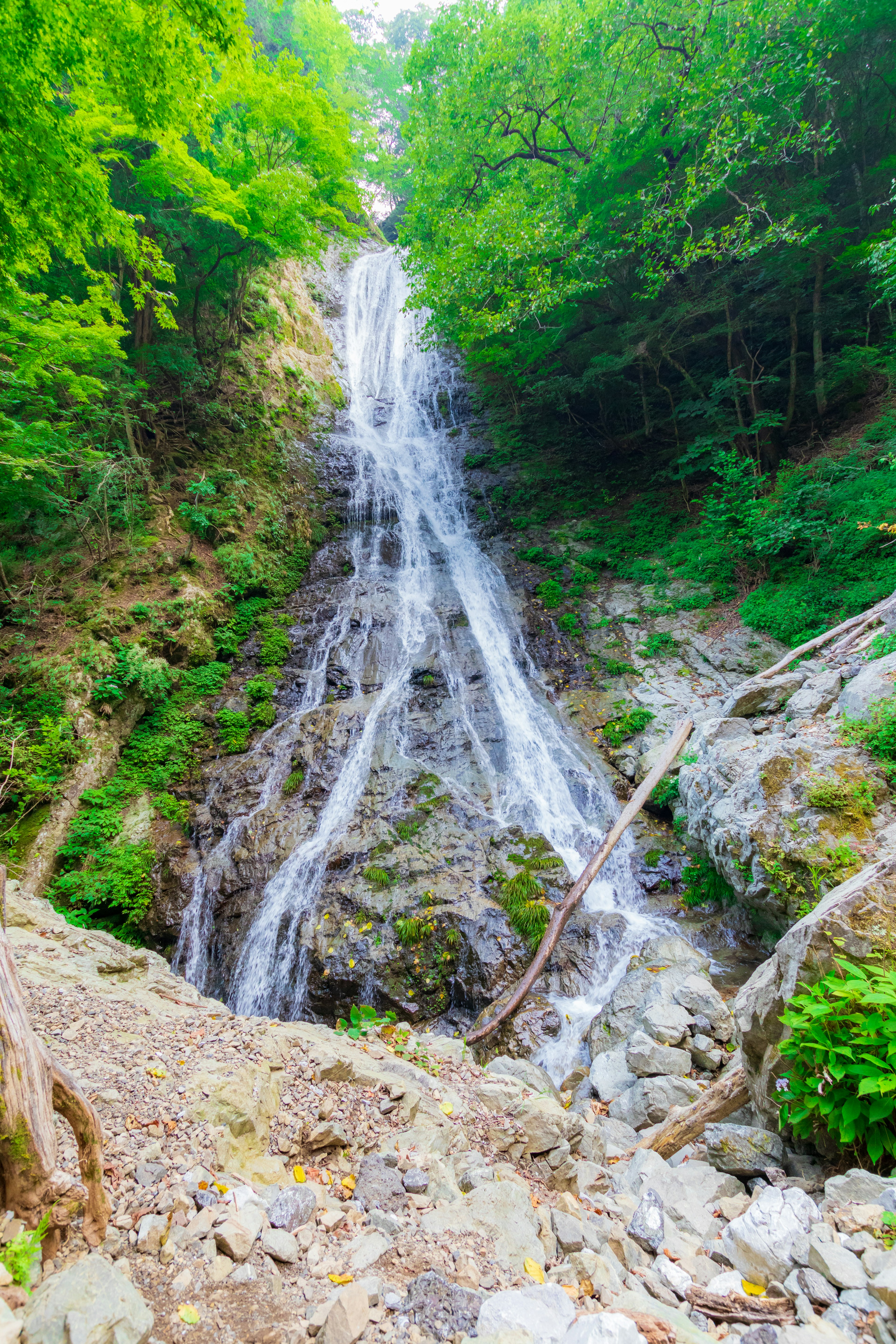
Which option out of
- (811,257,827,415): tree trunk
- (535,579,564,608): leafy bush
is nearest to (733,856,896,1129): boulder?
(535,579,564,608): leafy bush

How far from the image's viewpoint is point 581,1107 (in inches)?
150

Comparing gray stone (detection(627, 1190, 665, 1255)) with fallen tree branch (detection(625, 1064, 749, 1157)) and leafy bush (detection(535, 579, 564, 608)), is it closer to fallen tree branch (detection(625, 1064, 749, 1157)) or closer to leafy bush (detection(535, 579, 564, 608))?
fallen tree branch (detection(625, 1064, 749, 1157))

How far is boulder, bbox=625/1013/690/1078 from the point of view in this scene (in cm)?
379

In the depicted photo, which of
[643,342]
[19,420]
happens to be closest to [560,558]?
[643,342]

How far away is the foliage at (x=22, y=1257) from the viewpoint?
129cm

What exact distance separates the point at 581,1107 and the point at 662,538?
10928 mm

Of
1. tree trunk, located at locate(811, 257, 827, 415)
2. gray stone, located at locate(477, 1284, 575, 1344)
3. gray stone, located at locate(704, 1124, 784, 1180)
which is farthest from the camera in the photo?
tree trunk, located at locate(811, 257, 827, 415)

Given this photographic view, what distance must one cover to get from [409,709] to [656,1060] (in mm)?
6136

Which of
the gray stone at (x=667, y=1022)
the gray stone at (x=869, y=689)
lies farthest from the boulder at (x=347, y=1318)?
the gray stone at (x=869, y=689)

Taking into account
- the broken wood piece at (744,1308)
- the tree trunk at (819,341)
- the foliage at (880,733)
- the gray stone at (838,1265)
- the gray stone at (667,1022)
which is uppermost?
the tree trunk at (819,341)

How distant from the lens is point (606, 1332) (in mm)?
1421

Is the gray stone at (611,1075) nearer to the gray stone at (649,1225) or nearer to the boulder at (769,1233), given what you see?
the gray stone at (649,1225)

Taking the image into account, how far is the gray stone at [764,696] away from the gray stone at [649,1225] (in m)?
5.28

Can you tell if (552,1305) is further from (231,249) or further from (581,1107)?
(231,249)
